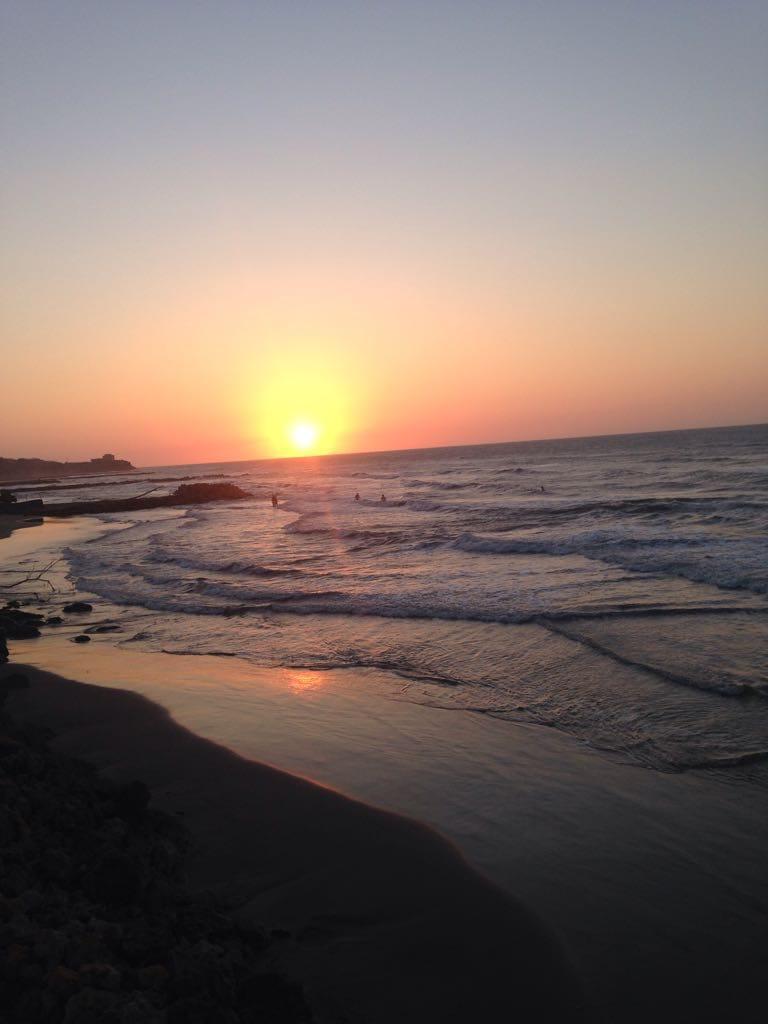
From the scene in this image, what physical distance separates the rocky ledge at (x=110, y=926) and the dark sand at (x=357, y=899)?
1.14 ft

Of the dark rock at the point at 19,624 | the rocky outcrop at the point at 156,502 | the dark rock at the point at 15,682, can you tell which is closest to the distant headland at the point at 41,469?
the rocky outcrop at the point at 156,502

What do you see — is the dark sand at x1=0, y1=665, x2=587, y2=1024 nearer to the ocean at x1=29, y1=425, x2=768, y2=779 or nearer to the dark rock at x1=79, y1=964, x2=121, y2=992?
the dark rock at x1=79, y1=964, x2=121, y2=992

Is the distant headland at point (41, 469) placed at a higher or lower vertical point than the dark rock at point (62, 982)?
higher

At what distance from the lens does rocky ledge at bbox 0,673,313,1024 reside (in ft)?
10.3

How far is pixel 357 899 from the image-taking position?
4.86 metres

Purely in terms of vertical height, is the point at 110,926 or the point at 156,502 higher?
the point at 156,502

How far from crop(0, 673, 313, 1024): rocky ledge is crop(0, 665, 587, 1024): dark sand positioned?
35 cm

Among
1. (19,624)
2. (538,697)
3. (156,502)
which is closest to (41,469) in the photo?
(156,502)

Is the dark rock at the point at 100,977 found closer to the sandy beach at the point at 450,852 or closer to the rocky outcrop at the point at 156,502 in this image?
the sandy beach at the point at 450,852

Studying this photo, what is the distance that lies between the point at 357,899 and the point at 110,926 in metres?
1.82

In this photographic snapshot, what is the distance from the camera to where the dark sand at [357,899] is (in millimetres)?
3949

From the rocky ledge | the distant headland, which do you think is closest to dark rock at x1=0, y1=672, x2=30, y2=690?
the rocky ledge

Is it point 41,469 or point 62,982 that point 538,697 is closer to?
point 62,982

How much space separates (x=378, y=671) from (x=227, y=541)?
2031 centimetres
